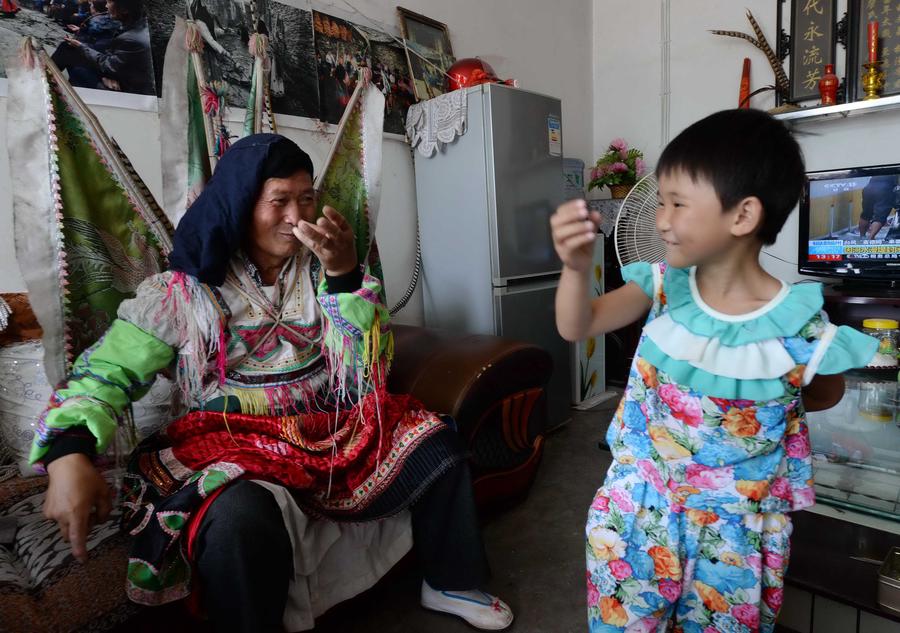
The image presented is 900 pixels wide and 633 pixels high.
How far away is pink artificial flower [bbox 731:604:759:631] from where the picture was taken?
2.85ft

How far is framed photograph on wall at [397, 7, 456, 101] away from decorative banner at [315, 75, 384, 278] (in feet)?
3.84

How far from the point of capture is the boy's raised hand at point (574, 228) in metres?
0.76

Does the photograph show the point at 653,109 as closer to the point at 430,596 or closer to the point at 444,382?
the point at 444,382

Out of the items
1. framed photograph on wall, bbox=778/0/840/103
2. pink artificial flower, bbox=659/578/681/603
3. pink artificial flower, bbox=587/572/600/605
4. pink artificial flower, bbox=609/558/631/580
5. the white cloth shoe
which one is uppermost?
framed photograph on wall, bbox=778/0/840/103

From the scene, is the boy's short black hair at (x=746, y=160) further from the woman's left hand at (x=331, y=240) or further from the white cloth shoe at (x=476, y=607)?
the white cloth shoe at (x=476, y=607)

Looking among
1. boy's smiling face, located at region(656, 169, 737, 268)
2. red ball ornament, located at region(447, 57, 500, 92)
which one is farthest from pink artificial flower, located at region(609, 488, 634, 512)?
red ball ornament, located at region(447, 57, 500, 92)

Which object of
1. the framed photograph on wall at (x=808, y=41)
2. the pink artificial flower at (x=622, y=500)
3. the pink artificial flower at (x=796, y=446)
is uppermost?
the framed photograph on wall at (x=808, y=41)

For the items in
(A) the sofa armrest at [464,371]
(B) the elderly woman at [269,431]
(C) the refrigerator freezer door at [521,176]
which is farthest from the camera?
(C) the refrigerator freezer door at [521,176]

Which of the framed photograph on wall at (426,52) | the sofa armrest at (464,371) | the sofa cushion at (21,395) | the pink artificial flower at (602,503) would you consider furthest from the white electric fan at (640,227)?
the sofa cushion at (21,395)

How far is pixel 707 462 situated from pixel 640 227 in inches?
59.8

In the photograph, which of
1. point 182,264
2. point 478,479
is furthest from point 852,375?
point 182,264

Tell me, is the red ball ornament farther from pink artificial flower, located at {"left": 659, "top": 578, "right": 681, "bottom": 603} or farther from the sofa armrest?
pink artificial flower, located at {"left": 659, "top": 578, "right": 681, "bottom": 603}

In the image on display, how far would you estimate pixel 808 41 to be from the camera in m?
3.01

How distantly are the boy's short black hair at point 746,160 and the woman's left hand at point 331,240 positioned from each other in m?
0.70
